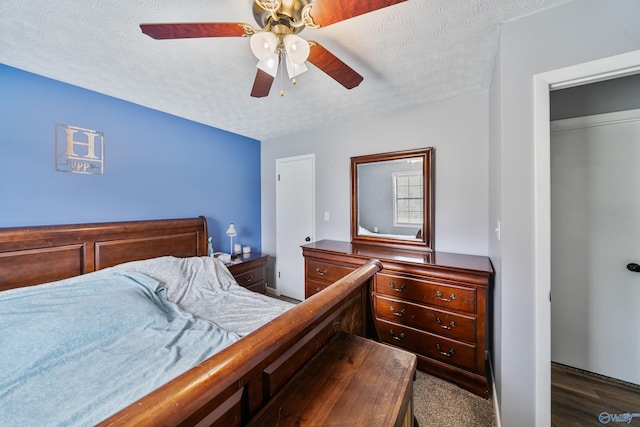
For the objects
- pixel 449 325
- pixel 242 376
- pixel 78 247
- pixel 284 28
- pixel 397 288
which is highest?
pixel 284 28

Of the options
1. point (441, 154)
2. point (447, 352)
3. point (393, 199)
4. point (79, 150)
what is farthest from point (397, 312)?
point (79, 150)

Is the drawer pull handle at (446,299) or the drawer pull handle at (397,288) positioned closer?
the drawer pull handle at (446,299)

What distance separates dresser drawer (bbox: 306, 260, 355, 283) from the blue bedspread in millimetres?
1290

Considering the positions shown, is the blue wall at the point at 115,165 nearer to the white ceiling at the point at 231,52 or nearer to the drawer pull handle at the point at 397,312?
the white ceiling at the point at 231,52

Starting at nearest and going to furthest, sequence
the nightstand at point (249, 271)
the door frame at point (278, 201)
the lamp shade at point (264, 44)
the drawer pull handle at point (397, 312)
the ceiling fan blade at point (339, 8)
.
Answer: the ceiling fan blade at point (339, 8) → the lamp shade at point (264, 44) → the drawer pull handle at point (397, 312) → the nightstand at point (249, 271) → the door frame at point (278, 201)

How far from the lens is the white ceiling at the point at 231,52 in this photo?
4.20 feet

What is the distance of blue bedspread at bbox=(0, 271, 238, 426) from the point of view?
0.96 metres

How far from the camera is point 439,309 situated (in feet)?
6.36

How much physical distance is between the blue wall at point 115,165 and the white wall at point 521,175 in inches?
118

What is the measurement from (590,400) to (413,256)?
1.48 m

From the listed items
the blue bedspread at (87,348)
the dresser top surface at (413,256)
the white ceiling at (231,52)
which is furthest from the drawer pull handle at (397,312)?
the white ceiling at (231,52)

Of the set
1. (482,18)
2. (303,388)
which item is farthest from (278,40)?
(303,388)

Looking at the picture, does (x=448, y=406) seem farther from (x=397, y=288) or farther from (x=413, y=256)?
(x=413, y=256)

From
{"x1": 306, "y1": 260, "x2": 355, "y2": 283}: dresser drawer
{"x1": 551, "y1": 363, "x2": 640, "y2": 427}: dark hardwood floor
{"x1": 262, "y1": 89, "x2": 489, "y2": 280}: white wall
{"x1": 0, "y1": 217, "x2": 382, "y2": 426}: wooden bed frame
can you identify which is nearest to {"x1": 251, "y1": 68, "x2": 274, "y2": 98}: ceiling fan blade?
{"x1": 262, "y1": 89, "x2": 489, "y2": 280}: white wall
